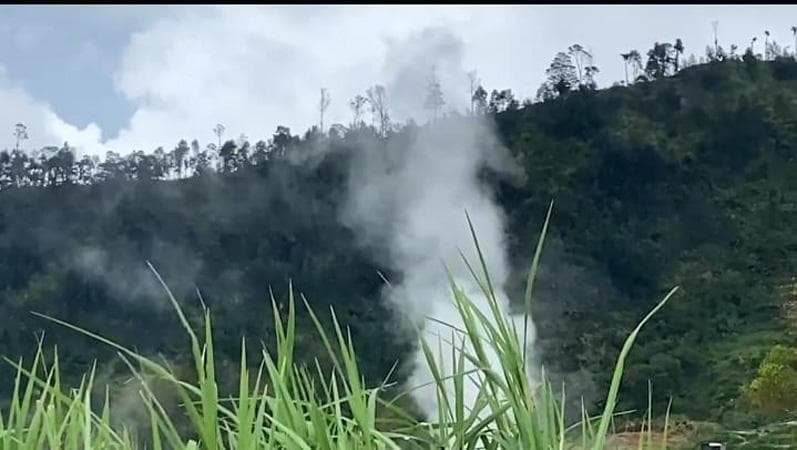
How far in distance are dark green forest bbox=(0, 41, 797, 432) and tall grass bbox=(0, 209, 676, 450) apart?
2791 cm

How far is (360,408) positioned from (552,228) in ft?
117

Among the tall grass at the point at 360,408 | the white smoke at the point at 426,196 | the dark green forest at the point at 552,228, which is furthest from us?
the white smoke at the point at 426,196

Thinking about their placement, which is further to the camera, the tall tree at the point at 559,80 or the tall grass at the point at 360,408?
the tall tree at the point at 559,80

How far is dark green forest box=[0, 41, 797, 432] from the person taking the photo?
30859 mm

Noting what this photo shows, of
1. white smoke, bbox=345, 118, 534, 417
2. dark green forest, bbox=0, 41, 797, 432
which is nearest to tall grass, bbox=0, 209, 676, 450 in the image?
dark green forest, bbox=0, 41, 797, 432

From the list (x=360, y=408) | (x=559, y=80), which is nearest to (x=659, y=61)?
(x=559, y=80)

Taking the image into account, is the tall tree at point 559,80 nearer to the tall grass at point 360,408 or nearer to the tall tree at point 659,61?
the tall tree at point 659,61

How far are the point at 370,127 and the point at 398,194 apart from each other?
3.74 metres

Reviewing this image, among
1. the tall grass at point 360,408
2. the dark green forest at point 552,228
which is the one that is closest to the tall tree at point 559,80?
the dark green forest at point 552,228

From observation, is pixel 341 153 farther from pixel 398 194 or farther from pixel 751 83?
pixel 751 83

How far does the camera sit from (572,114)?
3688cm

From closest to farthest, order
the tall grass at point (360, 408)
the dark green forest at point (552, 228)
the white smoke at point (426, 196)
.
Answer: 1. the tall grass at point (360, 408)
2. the dark green forest at point (552, 228)
3. the white smoke at point (426, 196)

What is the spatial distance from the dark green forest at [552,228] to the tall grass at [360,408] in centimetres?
2791

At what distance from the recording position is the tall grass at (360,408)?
896 millimetres
